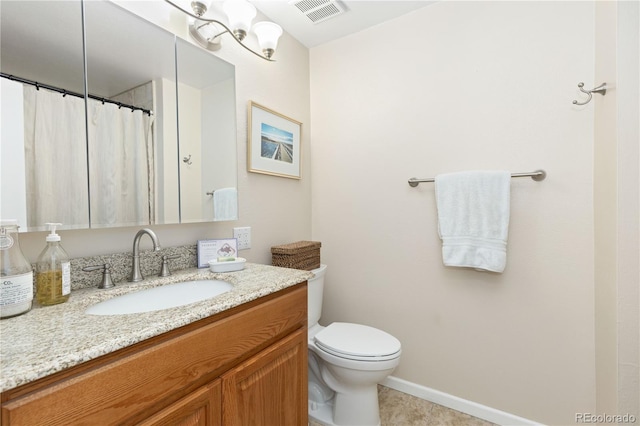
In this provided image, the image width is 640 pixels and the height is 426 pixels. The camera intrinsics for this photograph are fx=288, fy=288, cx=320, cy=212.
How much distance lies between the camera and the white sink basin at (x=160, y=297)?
A: 915 millimetres

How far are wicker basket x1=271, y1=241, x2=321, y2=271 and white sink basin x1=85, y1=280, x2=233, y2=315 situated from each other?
0.54m

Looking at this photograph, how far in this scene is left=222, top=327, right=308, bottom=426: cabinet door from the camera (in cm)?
85

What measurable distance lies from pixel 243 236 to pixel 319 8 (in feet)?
4.48

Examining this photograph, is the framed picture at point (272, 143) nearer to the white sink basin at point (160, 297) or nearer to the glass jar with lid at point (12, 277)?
the white sink basin at point (160, 297)

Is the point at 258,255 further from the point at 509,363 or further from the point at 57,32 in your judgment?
the point at 509,363

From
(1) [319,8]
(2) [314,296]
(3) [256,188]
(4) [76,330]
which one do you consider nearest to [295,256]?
(2) [314,296]

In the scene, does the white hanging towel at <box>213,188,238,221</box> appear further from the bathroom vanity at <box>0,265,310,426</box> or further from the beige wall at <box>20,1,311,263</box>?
the bathroom vanity at <box>0,265,310,426</box>

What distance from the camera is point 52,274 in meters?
0.81

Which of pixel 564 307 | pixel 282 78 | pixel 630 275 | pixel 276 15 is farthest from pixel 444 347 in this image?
pixel 276 15

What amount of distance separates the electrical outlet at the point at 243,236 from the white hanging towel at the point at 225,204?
0.10m

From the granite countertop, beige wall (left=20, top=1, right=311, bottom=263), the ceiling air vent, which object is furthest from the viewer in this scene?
the ceiling air vent

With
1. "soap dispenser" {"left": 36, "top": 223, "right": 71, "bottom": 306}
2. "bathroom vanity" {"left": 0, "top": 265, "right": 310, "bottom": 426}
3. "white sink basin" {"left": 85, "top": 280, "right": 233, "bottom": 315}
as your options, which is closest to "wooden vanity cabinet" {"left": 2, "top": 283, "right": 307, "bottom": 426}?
"bathroom vanity" {"left": 0, "top": 265, "right": 310, "bottom": 426}

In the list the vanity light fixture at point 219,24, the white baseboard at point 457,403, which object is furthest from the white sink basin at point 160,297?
the white baseboard at point 457,403

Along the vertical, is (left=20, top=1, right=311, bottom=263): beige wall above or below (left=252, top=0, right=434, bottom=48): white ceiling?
below
